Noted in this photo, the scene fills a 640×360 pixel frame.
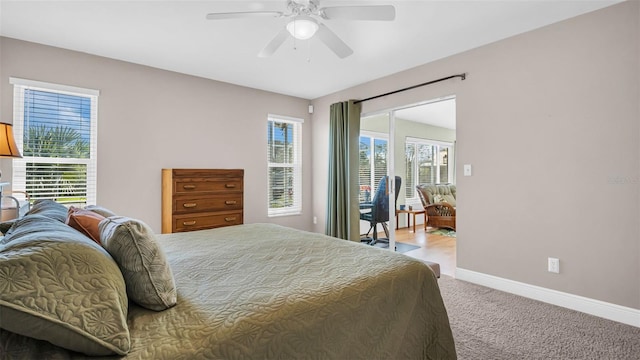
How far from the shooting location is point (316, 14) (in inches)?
89.4

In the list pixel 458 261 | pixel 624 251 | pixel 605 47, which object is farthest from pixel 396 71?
pixel 624 251

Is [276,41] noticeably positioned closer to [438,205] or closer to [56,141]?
[56,141]

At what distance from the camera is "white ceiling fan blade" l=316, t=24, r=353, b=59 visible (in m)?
2.24

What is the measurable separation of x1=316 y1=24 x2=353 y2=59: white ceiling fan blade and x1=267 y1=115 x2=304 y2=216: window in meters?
2.48

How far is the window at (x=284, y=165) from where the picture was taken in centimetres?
488

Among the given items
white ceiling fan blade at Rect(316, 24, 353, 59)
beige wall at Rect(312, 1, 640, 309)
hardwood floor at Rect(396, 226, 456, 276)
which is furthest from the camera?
hardwood floor at Rect(396, 226, 456, 276)

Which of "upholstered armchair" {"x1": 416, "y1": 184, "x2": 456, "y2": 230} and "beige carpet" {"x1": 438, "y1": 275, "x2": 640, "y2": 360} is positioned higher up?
"upholstered armchair" {"x1": 416, "y1": 184, "x2": 456, "y2": 230}

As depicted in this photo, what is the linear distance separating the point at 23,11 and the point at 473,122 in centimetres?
416

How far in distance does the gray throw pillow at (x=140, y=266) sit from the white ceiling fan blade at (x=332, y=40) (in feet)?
6.01

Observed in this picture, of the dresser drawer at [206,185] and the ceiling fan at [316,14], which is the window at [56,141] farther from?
the ceiling fan at [316,14]

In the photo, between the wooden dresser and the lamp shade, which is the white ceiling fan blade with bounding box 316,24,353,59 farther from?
the lamp shade

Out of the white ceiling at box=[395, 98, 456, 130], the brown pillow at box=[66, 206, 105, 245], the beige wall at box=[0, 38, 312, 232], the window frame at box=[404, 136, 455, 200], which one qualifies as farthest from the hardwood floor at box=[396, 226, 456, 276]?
the brown pillow at box=[66, 206, 105, 245]

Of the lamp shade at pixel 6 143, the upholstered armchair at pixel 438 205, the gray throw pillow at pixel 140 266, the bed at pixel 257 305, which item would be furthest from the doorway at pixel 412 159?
the lamp shade at pixel 6 143

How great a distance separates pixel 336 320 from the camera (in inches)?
46.2
